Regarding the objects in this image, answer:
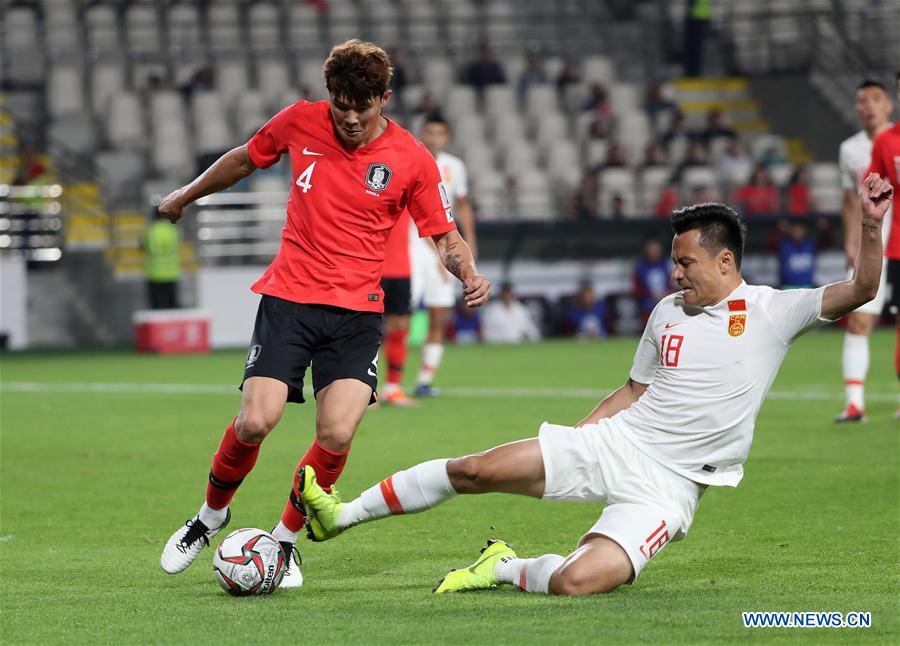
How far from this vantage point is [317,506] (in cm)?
623

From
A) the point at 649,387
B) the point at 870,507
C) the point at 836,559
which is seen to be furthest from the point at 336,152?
the point at 870,507

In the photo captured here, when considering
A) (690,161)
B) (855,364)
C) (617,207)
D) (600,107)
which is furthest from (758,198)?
(855,364)

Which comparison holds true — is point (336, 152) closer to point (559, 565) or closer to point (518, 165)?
point (559, 565)

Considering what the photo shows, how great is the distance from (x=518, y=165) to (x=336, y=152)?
2208cm

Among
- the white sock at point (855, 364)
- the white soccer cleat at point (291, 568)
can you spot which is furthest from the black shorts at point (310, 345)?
the white sock at point (855, 364)

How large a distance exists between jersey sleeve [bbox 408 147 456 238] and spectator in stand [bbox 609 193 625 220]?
19410 mm

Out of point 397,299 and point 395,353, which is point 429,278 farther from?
point 397,299

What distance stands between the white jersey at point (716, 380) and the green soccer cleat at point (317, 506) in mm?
1210

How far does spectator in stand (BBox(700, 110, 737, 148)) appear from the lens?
29578 millimetres

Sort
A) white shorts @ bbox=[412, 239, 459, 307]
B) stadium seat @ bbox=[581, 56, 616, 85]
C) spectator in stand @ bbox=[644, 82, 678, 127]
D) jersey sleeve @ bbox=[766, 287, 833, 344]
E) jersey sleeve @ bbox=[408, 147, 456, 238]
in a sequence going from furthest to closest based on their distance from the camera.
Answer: stadium seat @ bbox=[581, 56, 616, 85]
spectator in stand @ bbox=[644, 82, 678, 127]
white shorts @ bbox=[412, 239, 459, 307]
jersey sleeve @ bbox=[408, 147, 456, 238]
jersey sleeve @ bbox=[766, 287, 833, 344]

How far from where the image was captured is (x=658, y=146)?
94.8ft

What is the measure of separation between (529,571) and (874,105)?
275 inches

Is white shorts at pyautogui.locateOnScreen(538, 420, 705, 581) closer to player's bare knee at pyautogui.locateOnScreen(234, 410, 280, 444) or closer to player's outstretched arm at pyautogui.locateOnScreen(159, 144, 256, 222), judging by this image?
player's bare knee at pyautogui.locateOnScreen(234, 410, 280, 444)

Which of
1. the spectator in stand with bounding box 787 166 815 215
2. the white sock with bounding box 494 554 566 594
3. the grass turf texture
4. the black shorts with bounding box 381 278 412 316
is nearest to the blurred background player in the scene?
the black shorts with bounding box 381 278 412 316
